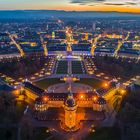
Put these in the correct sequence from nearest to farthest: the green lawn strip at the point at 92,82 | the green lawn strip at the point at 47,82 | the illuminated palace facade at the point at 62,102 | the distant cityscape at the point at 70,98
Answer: the distant cityscape at the point at 70,98, the illuminated palace facade at the point at 62,102, the green lawn strip at the point at 47,82, the green lawn strip at the point at 92,82

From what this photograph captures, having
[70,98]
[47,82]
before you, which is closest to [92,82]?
[47,82]

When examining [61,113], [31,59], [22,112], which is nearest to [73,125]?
[61,113]

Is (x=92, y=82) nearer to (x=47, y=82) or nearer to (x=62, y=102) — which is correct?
(x=47, y=82)

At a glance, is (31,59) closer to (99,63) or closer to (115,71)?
(99,63)

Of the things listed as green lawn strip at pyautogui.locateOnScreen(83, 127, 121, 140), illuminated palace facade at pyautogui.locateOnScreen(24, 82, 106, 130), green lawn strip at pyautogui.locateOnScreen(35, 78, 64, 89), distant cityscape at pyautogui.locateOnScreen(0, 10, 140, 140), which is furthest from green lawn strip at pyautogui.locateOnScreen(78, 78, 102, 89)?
green lawn strip at pyautogui.locateOnScreen(83, 127, 121, 140)

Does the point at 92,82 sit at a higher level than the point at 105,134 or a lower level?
lower

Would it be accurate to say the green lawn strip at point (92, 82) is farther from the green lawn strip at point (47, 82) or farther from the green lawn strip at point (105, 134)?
the green lawn strip at point (105, 134)

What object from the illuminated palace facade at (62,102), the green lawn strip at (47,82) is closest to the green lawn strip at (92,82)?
the green lawn strip at (47,82)

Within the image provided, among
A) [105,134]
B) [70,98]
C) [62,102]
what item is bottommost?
[105,134]

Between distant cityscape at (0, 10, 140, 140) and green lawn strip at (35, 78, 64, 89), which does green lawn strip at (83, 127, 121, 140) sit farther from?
green lawn strip at (35, 78, 64, 89)

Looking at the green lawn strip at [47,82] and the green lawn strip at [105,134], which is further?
the green lawn strip at [47,82]

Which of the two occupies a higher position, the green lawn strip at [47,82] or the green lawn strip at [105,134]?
the green lawn strip at [105,134]
